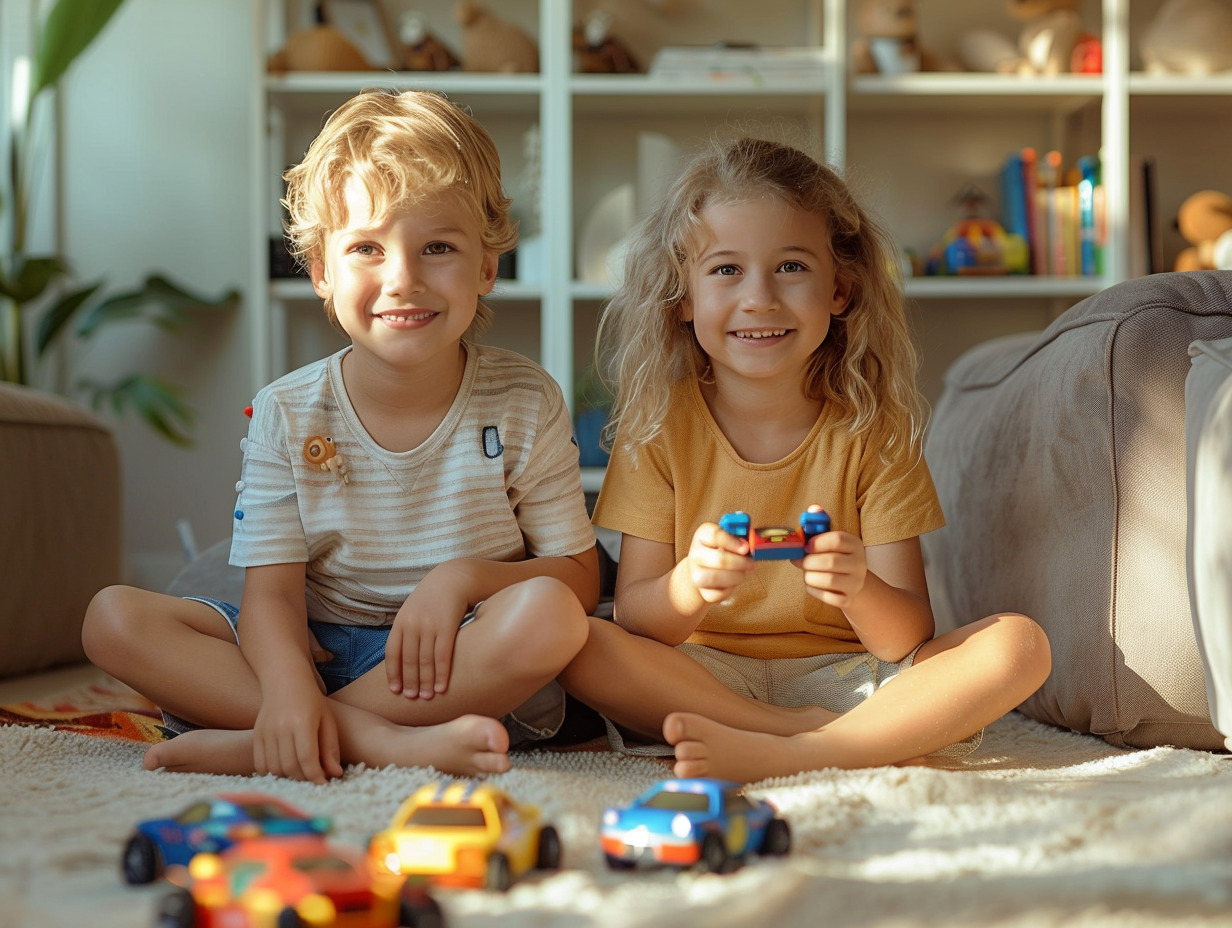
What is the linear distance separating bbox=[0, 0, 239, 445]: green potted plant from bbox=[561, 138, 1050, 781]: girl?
1592mm

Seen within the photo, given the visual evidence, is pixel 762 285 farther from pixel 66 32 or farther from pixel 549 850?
pixel 66 32

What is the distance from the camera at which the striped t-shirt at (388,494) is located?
3.79 feet

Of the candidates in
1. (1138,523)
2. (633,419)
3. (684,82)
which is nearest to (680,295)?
(633,419)

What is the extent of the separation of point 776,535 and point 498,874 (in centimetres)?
40

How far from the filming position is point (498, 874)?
665 mm

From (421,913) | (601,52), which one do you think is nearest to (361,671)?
(421,913)

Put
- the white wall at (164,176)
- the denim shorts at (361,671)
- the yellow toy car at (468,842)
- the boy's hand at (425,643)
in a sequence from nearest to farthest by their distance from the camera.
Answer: the yellow toy car at (468,842), the boy's hand at (425,643), the denim shorts at (361,671), the white wall at (164,176)

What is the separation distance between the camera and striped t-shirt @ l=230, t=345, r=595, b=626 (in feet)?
3.79

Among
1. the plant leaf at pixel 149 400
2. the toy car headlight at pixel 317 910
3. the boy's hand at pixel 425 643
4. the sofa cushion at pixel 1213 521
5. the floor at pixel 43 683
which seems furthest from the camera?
the plant leaf at pixel 149 400

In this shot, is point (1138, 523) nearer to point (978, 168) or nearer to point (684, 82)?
point (684, 82)

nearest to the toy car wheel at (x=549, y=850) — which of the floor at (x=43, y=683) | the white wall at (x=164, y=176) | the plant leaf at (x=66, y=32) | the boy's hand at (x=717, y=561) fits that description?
the boy's hand at (x=717, y=561)

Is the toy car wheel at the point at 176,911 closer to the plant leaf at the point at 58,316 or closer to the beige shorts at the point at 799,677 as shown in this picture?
the beige shorts at the point at 799,677

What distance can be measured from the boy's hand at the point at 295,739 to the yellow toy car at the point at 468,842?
0.90ft

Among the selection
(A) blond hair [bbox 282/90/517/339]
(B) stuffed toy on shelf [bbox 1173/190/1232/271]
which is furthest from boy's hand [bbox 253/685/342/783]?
(B) stuffed toy on shelf [bbox 1173/190/1232/271]
